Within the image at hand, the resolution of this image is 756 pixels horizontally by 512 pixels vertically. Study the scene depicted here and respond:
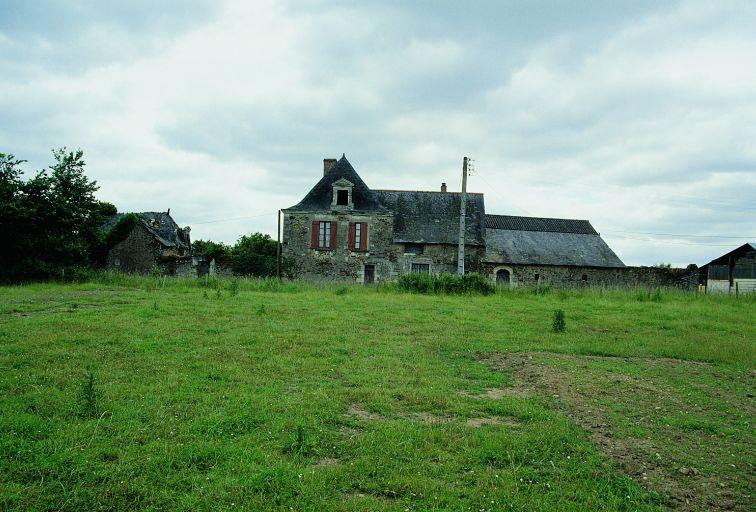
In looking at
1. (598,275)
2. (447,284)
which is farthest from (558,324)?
(598,275)

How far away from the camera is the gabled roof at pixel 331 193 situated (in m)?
31.2

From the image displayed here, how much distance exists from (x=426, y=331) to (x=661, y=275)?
26.4 meters

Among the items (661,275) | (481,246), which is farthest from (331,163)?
(661,275)

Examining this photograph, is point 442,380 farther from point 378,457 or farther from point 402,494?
point 402,494

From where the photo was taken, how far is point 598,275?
32.1 metres

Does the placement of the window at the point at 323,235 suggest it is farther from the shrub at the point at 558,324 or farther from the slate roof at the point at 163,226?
the shrub at the point at 558,324

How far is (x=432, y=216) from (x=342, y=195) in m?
5.96

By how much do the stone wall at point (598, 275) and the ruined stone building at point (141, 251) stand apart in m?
18.7

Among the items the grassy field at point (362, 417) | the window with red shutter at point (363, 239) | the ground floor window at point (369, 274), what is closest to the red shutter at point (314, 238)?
the window with red shutter at point (363, 239)

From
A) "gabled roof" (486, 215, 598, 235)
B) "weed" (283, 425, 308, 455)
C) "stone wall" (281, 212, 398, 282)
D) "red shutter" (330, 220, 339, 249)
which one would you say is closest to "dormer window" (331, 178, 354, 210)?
"stone wall" (281, 212, 398, 282)

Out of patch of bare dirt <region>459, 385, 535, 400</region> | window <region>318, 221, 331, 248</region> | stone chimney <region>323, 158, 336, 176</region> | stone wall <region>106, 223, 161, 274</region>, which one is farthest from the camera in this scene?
stone chimney <region>323, 158, 336, 176</region>

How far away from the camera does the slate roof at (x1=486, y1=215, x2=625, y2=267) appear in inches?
1259

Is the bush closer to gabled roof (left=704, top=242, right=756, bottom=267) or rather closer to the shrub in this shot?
the shrub

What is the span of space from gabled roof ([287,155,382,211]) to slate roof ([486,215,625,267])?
26.2 ft
